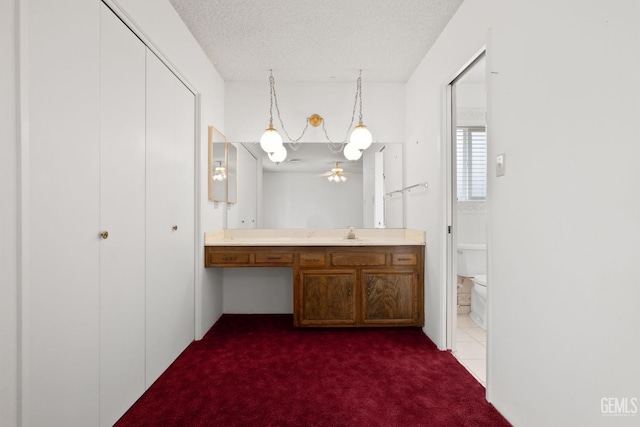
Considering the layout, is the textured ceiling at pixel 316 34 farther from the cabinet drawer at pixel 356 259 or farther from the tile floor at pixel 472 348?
the tile floor at pixel 472 348

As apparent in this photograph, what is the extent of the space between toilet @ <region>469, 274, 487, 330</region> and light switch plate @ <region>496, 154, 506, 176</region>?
4.84ft

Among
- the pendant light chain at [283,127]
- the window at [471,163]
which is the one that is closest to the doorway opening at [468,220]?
the window at [471,163]

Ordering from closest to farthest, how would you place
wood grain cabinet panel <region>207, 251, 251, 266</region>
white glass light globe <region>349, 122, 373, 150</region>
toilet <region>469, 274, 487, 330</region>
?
wood grain cabinet panel <region>207, 251, 251, 266</region> → toilet <region>469, 274, 487, 330</region> → white glass light globe <region>349, 122, 373, 150</region>

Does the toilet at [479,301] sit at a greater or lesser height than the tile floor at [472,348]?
greater

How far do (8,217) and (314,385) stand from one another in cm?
164

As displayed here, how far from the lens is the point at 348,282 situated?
2695 mm

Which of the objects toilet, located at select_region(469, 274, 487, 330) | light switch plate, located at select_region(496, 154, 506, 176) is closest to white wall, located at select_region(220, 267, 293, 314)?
toilet, located at select_region(469, 274, 487, 330)

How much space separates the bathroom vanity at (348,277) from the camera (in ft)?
8.82

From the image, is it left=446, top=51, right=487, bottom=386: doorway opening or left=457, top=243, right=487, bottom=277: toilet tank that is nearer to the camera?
left=446, top=51, right=487, bottom=386: doorway opening

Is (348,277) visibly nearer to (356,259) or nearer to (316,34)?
(356,259)

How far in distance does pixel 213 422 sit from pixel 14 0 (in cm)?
182

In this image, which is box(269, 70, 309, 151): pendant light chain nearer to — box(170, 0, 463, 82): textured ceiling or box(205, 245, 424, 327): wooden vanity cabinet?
box(170, 0, 463, 82): textured ceiling

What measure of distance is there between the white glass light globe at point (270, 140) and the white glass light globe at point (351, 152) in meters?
0.67

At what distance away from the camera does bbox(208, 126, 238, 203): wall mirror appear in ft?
9.00
